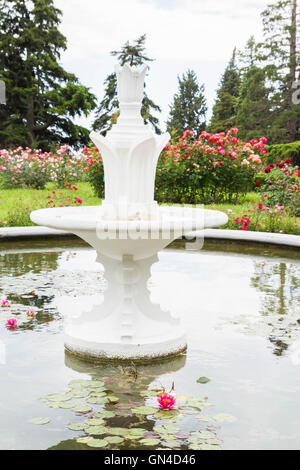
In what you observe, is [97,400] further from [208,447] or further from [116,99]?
[116,99]

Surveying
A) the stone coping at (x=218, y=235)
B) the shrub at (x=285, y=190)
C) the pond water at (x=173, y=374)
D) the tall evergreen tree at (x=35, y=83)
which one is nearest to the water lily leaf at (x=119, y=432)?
the pond water at (x=173, y=374)

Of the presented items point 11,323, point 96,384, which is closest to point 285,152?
point 11,323

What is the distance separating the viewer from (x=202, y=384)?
11.4 feet

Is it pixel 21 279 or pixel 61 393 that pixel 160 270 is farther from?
pixel 61 393

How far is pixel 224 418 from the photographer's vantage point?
3020 millimetres

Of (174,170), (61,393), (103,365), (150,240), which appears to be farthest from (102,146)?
(174,170)

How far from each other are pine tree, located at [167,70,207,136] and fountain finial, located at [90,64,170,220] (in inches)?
1528

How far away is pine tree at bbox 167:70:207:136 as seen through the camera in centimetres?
4319

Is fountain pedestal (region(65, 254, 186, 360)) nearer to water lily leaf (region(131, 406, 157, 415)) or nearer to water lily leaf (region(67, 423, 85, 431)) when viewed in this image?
water lily leaf (region(131, 406, 157, 415))

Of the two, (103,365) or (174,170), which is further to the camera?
(174,170)

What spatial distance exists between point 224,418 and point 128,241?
4.40 ft

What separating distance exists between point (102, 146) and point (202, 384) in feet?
6.15

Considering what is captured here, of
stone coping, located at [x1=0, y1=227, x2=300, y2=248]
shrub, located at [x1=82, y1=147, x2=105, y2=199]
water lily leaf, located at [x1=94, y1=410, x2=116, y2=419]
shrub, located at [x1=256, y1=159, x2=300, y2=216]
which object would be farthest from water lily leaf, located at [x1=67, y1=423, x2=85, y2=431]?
shrub, located at [x1=82, y1=147, x2=105, y2=199]
